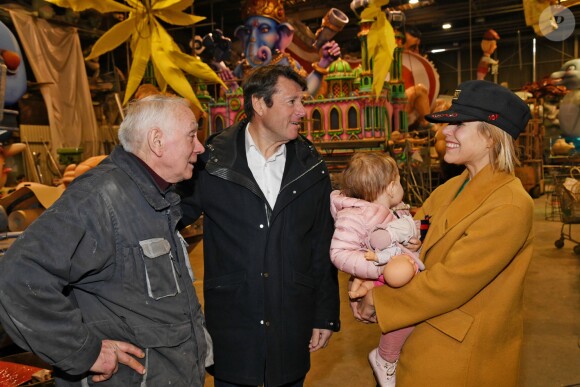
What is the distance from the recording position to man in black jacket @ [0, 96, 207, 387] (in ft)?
4.44

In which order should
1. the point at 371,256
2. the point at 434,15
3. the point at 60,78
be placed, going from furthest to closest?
the point at 434,15 < the point at 60,78 < the point at 371,256

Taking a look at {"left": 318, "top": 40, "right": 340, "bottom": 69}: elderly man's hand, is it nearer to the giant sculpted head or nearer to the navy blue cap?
the giant sculpted head

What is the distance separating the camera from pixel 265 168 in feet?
7.54

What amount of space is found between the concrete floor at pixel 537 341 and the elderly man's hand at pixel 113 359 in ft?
7.76

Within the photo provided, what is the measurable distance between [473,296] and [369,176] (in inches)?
Answer: 27.8

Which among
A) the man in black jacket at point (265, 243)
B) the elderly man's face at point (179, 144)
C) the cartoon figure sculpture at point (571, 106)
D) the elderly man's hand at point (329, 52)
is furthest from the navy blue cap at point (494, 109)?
the elderly man's hand at point (329, 52)

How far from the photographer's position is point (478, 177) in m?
1.85

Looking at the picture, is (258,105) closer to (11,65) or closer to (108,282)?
(108,282)

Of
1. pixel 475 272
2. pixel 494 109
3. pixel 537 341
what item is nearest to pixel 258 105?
pixel 494 109

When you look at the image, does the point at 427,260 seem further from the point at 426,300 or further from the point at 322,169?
the point at 322,169

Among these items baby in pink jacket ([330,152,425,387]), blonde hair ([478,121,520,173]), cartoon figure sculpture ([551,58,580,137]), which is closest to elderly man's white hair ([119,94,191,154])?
baby in pink jacket ([330,152,425,387])

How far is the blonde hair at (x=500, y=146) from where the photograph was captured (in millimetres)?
1803

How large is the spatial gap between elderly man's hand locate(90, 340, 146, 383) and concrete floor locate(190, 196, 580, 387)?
2366 millimetres

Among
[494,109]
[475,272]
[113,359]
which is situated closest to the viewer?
[113,359]
